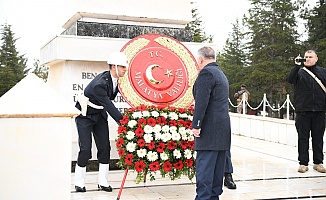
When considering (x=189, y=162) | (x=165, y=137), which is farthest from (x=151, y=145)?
(x=189, y=162)

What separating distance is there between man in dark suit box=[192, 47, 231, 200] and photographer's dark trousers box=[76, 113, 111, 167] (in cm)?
159

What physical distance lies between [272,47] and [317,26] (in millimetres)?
3608

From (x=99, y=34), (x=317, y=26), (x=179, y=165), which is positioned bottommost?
(x=179, y=165)

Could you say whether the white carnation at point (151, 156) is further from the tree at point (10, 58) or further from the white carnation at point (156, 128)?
the tree at point (10, 58)

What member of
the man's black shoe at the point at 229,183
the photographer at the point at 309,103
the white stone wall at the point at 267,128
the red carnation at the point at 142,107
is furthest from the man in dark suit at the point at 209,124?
the white stone wall at the point at 267,128

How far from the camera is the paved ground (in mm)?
5352

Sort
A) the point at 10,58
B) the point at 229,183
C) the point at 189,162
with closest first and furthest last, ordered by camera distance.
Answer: the point at 189,162, the point at 229,183, the point at 10,58

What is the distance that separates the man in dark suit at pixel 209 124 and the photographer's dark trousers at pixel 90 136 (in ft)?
5.23

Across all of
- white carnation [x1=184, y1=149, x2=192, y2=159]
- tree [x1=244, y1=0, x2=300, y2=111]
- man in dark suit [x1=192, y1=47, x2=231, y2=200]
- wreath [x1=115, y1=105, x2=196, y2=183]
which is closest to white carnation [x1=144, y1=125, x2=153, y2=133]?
wreath [x1=115, y1=105, x2=196, y2=183]

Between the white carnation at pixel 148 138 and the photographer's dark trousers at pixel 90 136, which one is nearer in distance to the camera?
the white carnation at pixel 148 138

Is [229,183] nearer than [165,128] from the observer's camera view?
No

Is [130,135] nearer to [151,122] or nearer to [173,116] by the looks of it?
[151,122]

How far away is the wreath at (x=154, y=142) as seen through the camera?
4.98 metres

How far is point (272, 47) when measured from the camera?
33.8m
